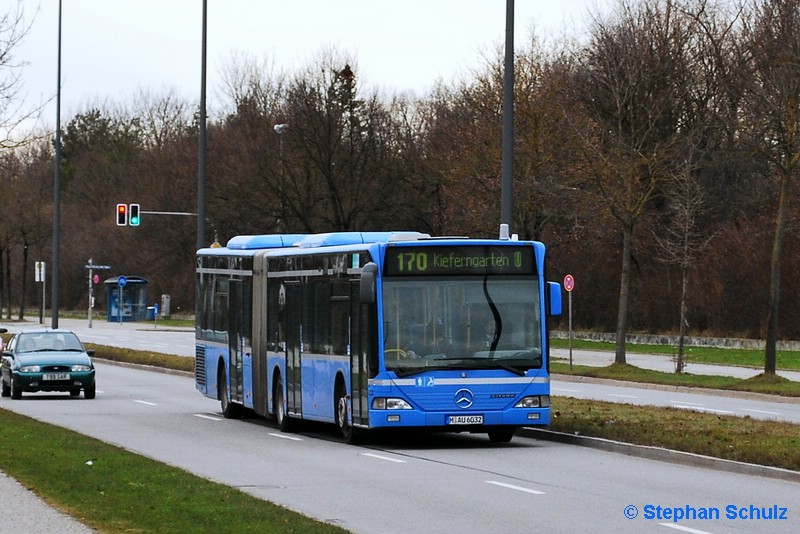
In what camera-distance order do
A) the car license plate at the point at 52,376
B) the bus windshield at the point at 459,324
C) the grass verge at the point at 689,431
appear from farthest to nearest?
the car license plate at the point at 52,376 → the bus windshield at the point at 459,324 → the grass verge at the point at 689,431

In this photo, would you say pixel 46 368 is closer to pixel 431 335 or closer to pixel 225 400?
pixel 225 400

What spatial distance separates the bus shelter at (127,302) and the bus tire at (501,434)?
74.5m

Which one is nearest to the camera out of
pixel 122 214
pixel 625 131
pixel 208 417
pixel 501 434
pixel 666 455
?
pixel 666 455

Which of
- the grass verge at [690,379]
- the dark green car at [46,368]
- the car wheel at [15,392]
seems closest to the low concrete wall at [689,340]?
the grass verge at [690,379]

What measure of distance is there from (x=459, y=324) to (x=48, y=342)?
638 inches

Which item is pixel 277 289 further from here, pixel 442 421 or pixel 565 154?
pixel 565 154

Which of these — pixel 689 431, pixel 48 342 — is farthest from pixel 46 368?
pixel 689 431

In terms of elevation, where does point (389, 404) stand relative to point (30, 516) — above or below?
above

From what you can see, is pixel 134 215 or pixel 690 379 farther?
pixel 134 215

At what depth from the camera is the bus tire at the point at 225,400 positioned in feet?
92.7

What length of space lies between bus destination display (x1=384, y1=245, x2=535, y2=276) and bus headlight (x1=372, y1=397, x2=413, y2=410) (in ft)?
5.80

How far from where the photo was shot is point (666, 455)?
1922cm

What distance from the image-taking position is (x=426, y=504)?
570 inches

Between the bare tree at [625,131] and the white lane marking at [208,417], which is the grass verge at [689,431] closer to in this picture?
the white lane marking at [208,417]
